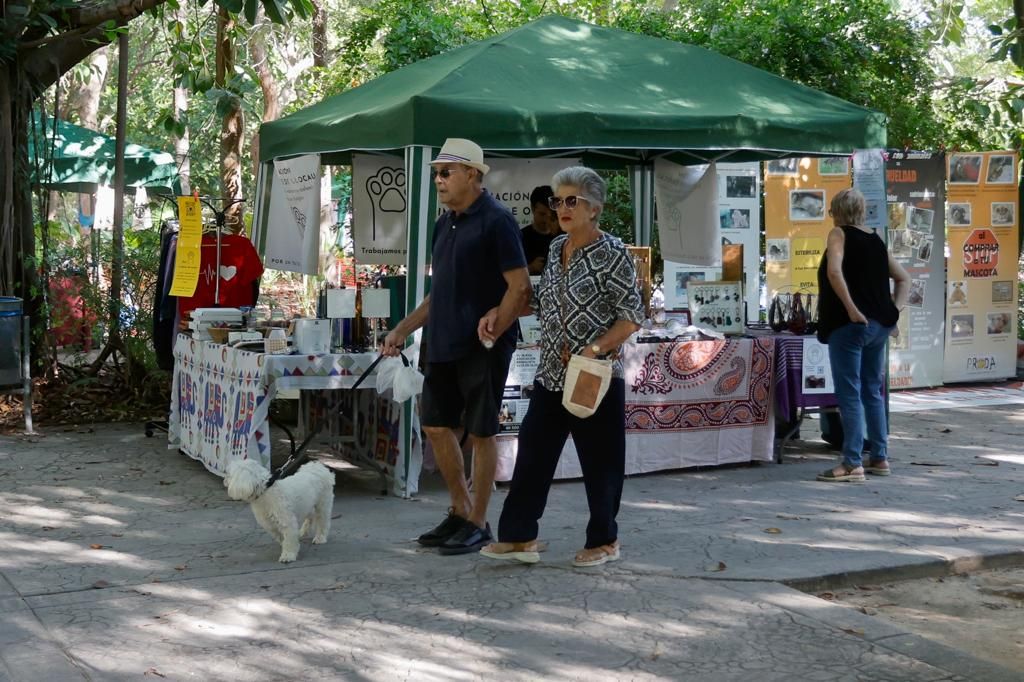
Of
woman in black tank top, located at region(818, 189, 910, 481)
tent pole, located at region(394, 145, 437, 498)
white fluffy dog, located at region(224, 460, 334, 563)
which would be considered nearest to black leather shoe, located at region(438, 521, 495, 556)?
white fluffy dog, located at region(224, 460, 334, 563)

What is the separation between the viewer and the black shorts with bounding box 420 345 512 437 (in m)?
5.77

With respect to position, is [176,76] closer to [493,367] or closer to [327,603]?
[493,367]

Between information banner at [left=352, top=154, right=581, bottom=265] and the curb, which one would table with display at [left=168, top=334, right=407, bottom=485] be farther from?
the curb

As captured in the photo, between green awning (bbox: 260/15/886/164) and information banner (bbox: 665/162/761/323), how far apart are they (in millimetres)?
1893

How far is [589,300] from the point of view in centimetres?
532

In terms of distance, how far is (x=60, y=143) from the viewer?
13750mm

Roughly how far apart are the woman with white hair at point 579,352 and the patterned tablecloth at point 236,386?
166 centimetres

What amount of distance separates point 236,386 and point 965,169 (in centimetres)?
808

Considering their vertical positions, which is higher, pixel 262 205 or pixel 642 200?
pixel 642 200

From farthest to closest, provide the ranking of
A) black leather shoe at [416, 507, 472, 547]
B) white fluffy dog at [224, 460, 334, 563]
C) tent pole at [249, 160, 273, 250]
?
1. tent pole at [249, 160, 273, 250]
2. black leather shoe at [416, 507, 472, 547]
3. white fluffy dog at [224, 460, 334, 563]

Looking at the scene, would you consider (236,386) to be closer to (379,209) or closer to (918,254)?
(379,209)

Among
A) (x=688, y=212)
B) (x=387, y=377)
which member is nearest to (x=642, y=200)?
(x=688, y=212)

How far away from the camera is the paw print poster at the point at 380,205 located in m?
9.59

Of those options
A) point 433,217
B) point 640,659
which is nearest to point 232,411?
point 433,217
